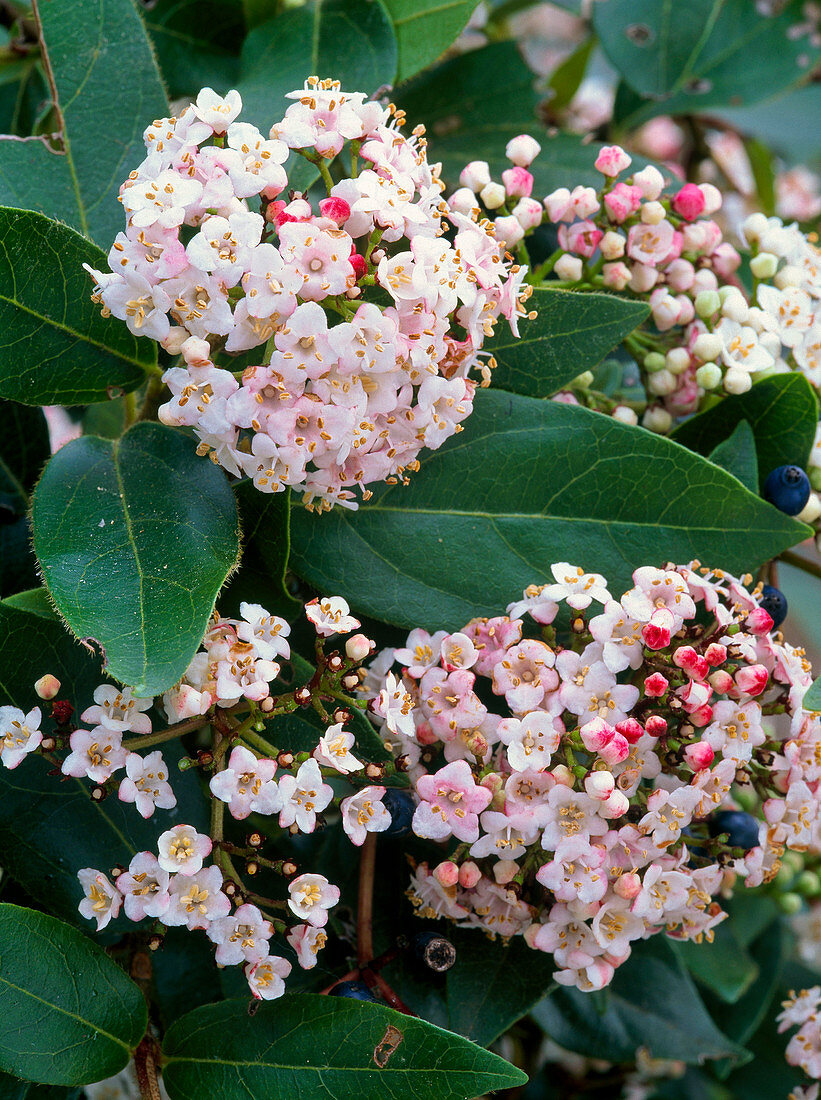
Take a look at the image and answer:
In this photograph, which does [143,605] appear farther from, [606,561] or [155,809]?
[606,561]

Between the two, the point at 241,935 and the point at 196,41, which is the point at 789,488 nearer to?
the point at 241,935

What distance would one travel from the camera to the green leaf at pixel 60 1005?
1.40 m

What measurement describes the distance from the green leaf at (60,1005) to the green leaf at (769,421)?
130cm

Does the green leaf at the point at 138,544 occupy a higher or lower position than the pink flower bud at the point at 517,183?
lower

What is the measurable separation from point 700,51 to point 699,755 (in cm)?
221

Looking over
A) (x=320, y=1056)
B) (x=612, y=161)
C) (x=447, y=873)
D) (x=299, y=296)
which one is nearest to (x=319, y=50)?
(x=612, y=161)

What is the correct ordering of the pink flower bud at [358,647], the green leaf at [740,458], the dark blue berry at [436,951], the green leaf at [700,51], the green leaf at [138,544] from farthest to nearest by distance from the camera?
1. the green leaf at [700,51]
2. the green leaf at [740,458]
3. the dark blue berry at [436,951]
4. the pink flower bud at [358,647]
5. the green leaf at [138,544]

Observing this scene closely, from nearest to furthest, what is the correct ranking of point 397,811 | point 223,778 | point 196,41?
point 223,778 → point 397,811 → point 196,41

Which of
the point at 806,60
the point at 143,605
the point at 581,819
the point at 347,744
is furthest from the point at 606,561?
the point at 806,60

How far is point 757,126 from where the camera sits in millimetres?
3527

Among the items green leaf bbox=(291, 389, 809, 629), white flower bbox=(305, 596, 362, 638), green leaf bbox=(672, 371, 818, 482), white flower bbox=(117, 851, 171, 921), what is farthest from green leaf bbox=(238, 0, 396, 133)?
white flower bbox=(117, 851, 171, 921)

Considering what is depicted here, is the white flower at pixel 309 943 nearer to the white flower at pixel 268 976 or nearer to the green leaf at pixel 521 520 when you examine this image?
the white flower at pixel 268 976

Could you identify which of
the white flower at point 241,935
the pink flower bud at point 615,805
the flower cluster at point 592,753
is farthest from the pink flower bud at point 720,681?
the white flower at point 241,935

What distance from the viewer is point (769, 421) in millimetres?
1842
